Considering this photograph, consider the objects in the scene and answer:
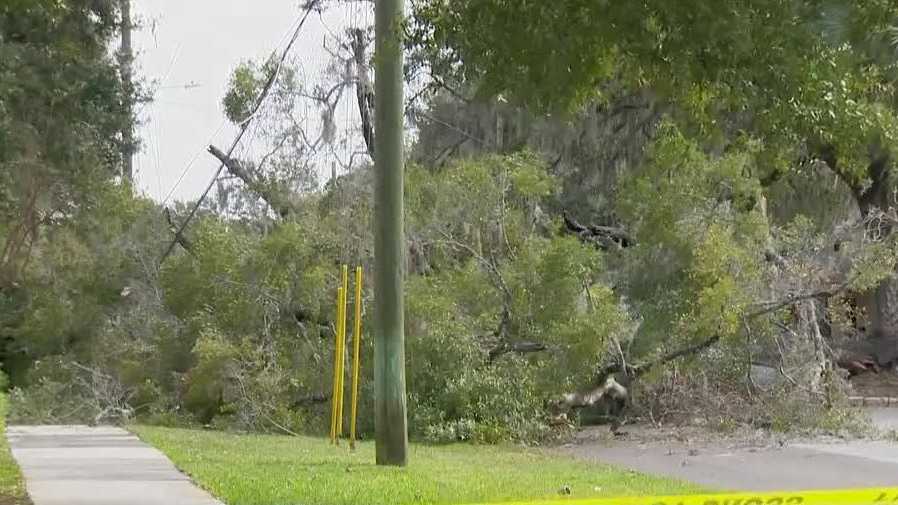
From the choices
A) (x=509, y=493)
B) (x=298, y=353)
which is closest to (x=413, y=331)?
(x=298, y=353)

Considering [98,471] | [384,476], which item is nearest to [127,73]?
[98,471]

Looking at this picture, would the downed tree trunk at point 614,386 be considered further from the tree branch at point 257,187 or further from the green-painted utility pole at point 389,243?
the tree branch at point 257,187

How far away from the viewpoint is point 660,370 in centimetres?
1794

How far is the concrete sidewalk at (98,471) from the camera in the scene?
32.7 ft

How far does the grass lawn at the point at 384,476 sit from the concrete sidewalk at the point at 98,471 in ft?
0.87

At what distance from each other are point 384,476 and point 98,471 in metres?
2.87

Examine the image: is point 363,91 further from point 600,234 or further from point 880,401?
point 880,401

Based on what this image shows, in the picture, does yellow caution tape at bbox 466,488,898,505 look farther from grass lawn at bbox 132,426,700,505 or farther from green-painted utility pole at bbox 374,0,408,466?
green-painted utility pole at bbox 374,0,408,466

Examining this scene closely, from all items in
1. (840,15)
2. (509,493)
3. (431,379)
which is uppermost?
(840,15)

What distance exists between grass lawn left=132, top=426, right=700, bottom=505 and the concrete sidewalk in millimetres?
265

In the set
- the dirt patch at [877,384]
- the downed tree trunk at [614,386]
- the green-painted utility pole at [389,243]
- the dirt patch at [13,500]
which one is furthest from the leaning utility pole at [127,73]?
the dirt patch at [877,384]

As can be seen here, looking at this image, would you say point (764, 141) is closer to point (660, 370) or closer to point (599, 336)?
point (599, 336)

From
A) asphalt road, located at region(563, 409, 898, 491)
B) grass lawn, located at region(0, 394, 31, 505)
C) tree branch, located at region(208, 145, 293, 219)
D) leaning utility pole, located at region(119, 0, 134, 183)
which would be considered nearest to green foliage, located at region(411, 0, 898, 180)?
asphalt road, located at region(563, 409, 898, 491)

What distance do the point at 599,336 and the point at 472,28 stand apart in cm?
908
